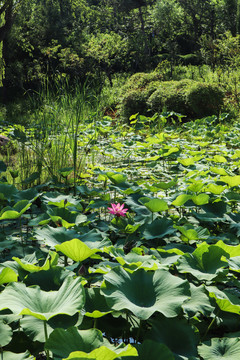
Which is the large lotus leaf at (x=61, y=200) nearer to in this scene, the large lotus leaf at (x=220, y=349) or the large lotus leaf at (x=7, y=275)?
the large lotus leaf at (x=7, y=275)

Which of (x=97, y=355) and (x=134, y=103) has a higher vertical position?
(x=97, y=355)

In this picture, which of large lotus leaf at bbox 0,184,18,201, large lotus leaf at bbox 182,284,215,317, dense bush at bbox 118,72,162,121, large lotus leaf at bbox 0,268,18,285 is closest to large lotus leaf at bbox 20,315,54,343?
large lotus leaf at bbox 0,268,18,285

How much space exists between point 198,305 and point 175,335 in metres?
0.13

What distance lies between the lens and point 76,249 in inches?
48.3

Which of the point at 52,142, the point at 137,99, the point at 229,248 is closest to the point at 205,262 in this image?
the point at 229,248

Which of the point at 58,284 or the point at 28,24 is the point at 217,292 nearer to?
the point at 58,284

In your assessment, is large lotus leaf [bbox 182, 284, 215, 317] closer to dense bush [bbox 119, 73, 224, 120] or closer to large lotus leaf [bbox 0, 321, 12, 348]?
large lotus leaf [bbox 0, 321, 12, 348]

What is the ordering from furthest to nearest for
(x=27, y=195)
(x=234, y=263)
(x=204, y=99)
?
(x=204, y=99)
(x=27, y=195)
(x=234, y=263)

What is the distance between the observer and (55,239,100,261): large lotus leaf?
1.20 metres

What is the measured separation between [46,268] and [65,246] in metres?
0.10

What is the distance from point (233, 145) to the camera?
5.10 m

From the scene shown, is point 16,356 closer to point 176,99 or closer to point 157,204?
point 157,204

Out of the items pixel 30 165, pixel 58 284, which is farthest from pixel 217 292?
pixel 30 165

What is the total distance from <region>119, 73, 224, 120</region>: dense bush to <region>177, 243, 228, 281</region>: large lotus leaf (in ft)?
21.1
